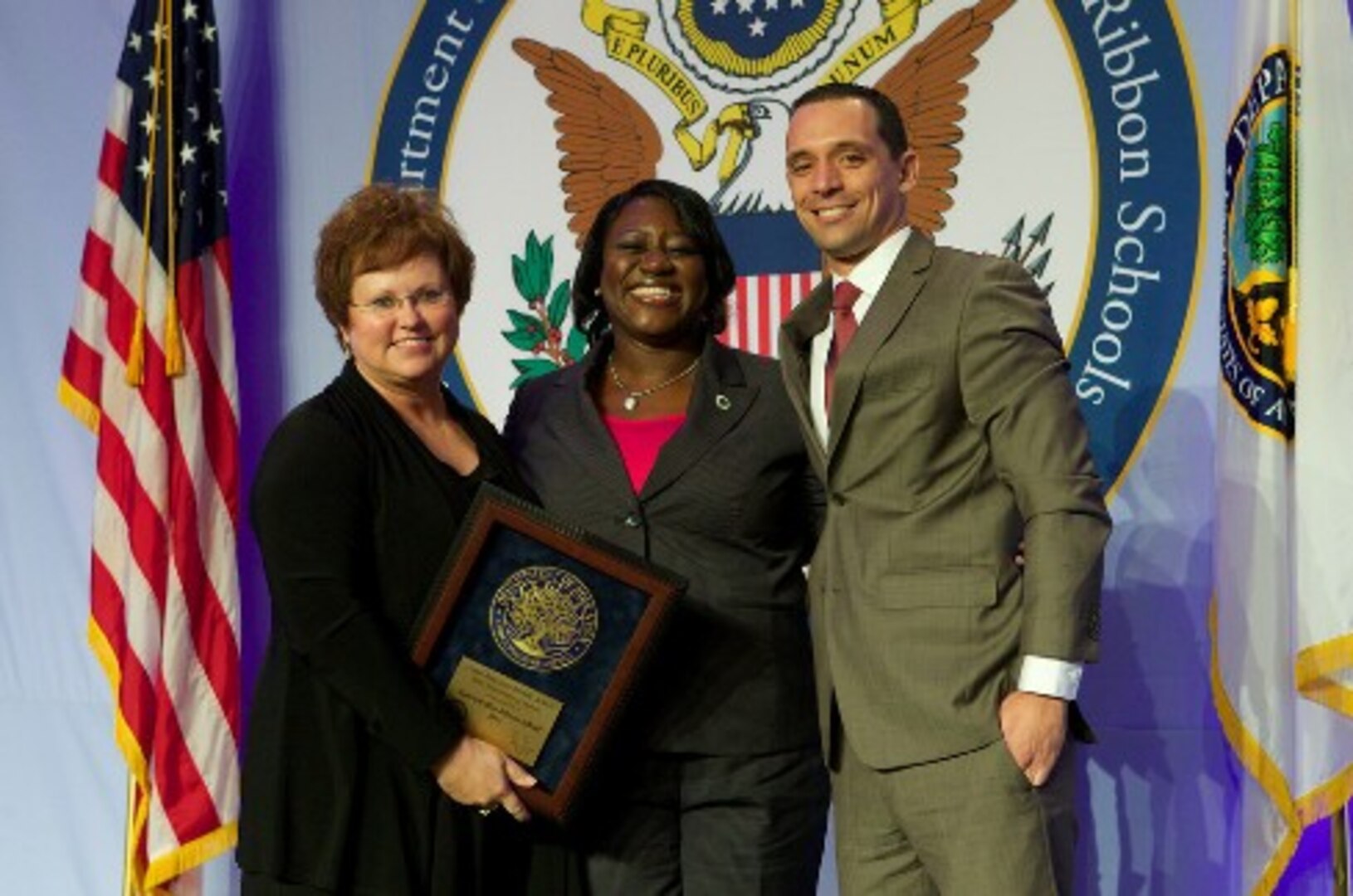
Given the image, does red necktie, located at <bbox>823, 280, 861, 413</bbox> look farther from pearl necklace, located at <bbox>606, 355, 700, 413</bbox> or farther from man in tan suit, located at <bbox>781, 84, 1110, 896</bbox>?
pearl necklace, located at <bbox>606, 355, 700, 413</bbox>

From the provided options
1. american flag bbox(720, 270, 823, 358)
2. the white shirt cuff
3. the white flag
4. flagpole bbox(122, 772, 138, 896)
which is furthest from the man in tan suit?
flagpole bbox(122, 772, 138, 896)

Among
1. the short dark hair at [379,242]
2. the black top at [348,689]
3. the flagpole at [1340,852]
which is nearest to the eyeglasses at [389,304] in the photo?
the short dark hair at [379,242]

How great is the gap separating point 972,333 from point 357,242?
85 centimetres

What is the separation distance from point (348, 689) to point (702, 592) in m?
0.54

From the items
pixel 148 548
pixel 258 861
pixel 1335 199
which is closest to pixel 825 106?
pixel 1335 199

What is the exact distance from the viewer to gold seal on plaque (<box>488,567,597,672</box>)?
2.28m

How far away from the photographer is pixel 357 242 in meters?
2.41

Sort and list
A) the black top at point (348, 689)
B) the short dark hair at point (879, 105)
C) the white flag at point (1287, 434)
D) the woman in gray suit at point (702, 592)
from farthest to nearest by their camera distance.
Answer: the white flag at point (1287, 434) → the woman in gray suit at point (702, 592) → the short dark hair at point (879, 105) → the black top at point (348, 689)

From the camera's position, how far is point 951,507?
2.21 m

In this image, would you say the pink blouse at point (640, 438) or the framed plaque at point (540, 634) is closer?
the framed plaque at point (540, 634)

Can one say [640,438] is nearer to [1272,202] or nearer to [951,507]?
[951,507]

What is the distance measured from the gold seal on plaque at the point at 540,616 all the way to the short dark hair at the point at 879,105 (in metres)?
0.72

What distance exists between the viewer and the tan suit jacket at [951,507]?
2096mm

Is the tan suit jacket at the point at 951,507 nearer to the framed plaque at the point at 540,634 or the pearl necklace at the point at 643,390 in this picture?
the framed plaque at the point at 540,634
